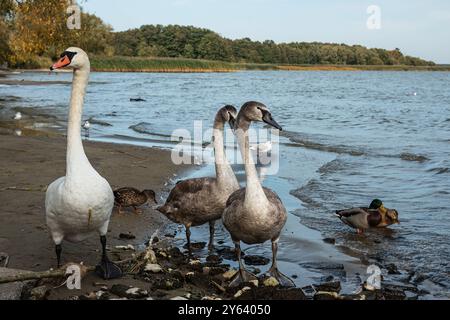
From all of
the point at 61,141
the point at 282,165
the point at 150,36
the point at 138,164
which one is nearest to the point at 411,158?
the point at 282,165

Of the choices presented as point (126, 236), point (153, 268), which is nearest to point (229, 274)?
point (153, 268)

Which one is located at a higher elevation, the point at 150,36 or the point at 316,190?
the point at 150,36

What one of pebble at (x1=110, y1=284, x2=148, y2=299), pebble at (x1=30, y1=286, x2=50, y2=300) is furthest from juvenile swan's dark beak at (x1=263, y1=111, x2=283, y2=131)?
pebble at (x1=30, y1=286, x2=50, y2=300)

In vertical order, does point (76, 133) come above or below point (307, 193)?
above

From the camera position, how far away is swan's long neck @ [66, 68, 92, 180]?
539cm

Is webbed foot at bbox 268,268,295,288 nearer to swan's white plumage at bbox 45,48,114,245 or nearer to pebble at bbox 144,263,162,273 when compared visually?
pebble at bbox 144,263,162,273

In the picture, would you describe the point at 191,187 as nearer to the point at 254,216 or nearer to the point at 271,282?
the point at 254,216

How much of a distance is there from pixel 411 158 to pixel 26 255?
1215cm

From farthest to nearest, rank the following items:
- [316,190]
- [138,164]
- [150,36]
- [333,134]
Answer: [150,36] < [333,134] < [138,164] < [316,190]

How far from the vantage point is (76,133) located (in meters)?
5.73

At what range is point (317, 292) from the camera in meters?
5.48

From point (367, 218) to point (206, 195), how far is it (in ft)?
9.26
